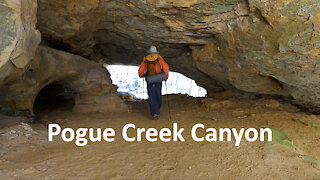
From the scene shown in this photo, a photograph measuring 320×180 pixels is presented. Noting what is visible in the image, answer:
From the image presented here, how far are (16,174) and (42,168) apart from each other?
24cm

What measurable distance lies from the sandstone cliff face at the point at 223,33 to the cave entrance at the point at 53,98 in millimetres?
1690

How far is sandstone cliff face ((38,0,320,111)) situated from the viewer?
12.8 feet

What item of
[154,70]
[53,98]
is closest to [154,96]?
[154,70]

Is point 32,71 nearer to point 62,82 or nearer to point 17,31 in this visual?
point 62,82

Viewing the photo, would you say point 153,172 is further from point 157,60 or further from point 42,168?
point 157,60

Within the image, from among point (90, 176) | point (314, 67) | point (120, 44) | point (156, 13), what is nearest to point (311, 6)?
point (314, 67)

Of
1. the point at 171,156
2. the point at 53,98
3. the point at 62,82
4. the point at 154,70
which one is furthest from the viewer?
the point at 53,98

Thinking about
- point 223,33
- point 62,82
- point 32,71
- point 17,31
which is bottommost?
point 62,82

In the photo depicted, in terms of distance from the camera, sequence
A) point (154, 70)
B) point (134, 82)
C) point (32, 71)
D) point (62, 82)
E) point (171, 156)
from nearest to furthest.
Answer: point (171, 156) → point (32, 71) → point (154, 70) → point (62, 82) → point (134, 82)

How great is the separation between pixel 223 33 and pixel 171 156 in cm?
304

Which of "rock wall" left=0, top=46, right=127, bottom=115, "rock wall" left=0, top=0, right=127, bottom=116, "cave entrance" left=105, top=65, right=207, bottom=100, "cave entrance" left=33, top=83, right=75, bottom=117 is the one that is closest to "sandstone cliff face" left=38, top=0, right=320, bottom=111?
"rock wall" left=0, top=46, right=127, bottom=115

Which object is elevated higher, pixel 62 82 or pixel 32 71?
pixel 32 71

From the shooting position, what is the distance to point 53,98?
7.88 m

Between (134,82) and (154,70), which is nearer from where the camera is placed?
(154,70)
